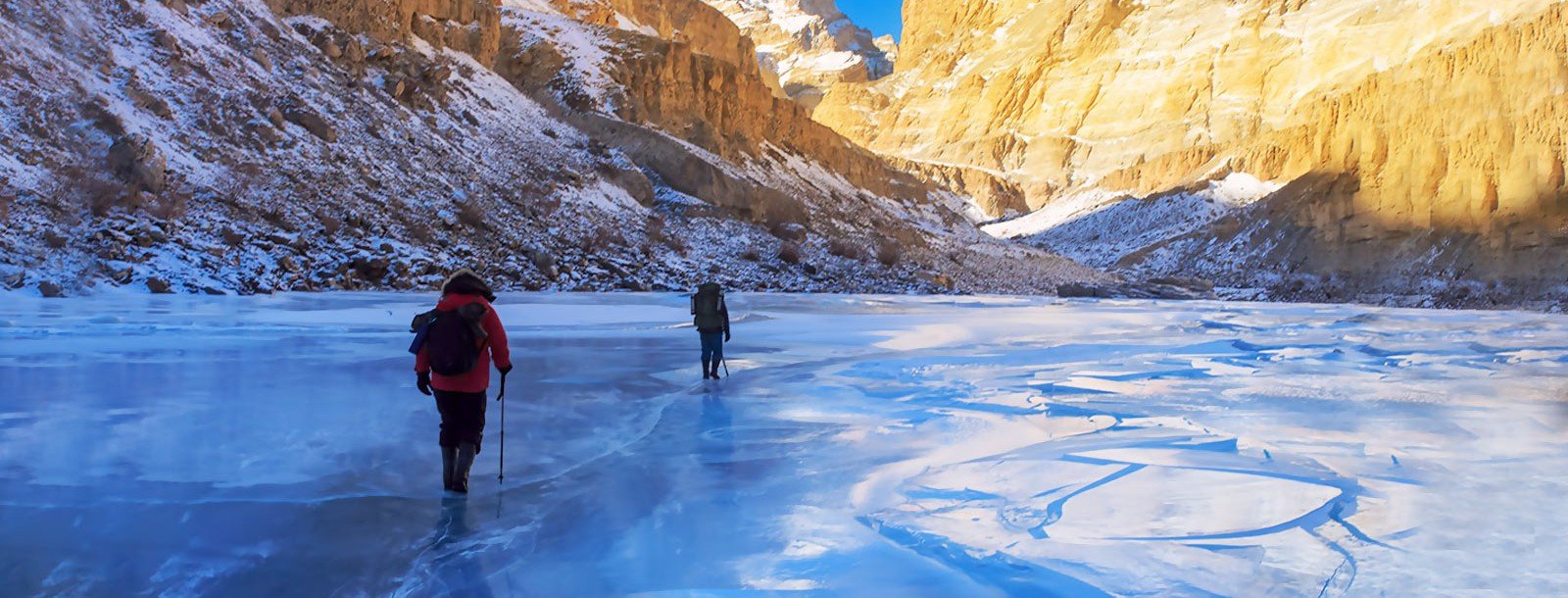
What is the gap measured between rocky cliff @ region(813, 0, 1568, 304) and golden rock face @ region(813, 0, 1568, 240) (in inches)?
5.6

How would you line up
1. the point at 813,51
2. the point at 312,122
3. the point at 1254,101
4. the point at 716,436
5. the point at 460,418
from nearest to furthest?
1. the point at 460,418
2. the point at 716,436
3. the point at 312,122
4. the point at 1254,101
5. the point at 813,51

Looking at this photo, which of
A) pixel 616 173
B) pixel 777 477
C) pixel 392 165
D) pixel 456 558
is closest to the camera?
pixel 456 558

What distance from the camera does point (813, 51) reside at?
186 meters

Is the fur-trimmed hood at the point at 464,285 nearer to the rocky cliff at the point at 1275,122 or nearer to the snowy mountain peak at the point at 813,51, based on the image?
the rocky cliff at the point at 1275,122

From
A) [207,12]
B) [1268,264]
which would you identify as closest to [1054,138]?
[1268,264]

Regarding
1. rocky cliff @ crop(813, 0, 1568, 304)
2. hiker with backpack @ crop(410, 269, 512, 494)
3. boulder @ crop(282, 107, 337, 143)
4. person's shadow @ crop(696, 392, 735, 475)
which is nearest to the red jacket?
hiker with backpack @ crop(410, 269, 512, 494)

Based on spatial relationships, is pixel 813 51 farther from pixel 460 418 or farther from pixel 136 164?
pixel 460 418

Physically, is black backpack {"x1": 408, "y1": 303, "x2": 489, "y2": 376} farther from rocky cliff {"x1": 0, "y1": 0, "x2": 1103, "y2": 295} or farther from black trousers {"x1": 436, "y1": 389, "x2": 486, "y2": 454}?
rocky cliff {"x1": 0, "y1": 0, "x2": 1103, "y2": 295}

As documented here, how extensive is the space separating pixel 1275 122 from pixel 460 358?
103552 millimetres

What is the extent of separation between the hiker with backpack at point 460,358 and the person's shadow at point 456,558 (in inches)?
12.7

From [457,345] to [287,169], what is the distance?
2224cm

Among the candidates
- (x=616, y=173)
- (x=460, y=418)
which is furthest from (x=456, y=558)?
(x=616, y=173)

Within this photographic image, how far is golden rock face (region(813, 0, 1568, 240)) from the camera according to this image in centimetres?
4147

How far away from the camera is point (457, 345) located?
15.7ft
